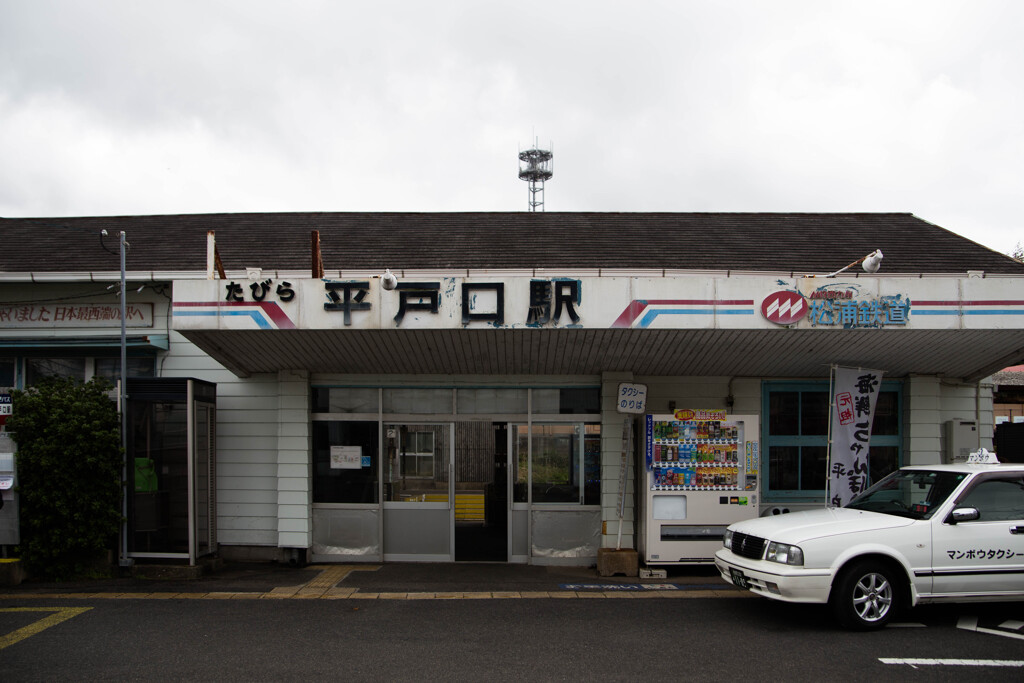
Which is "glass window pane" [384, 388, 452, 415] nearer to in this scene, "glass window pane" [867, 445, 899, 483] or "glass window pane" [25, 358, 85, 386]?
"glass window pane" [25, 358, 85, 386]

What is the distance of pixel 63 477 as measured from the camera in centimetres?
899

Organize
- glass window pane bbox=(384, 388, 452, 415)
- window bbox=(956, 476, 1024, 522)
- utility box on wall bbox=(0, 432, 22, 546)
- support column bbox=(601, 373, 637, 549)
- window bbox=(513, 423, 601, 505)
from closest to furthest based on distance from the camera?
1. window bbox=(956, 476, 1024, 522)
2. utility box on wall bbox=(0, 432, 22, 546)
3. support column bbox=(601, 373, 637, 549)
4. window bbox=(513, 423, 601, 505)
5. glass window pane bbox=(384, 388, 452, 415)

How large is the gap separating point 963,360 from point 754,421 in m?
3.01

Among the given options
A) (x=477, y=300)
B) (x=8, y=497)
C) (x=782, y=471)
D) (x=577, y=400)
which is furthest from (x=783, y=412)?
(x=8, y=497)

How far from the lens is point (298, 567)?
10.1 metres

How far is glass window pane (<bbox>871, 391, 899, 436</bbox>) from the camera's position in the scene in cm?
1059

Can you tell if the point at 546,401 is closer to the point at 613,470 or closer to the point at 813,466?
the point at 613,470

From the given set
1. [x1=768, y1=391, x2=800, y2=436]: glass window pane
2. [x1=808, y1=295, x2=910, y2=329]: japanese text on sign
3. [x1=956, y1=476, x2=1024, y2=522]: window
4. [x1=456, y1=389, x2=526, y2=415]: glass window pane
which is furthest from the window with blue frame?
[x1=456, y1=389, x2=526, y2=415]: glass window pane

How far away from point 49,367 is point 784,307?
10437mm

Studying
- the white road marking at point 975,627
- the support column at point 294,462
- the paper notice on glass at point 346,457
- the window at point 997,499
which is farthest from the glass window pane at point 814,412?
the support column at point 294,462

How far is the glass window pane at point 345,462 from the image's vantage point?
1041 cm

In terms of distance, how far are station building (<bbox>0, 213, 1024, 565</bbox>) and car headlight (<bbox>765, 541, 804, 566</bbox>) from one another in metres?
2.65

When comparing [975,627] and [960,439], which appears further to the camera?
[960,439]

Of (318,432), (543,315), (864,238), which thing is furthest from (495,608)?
(864,238)
